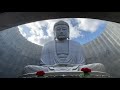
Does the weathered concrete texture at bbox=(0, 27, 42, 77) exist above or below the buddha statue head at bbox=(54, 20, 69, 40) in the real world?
below

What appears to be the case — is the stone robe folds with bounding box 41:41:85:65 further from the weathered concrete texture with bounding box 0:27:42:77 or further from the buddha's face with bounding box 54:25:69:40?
the weathered concrete texture with bounding box 0:27:42:77

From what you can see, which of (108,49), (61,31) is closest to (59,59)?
(61,31)

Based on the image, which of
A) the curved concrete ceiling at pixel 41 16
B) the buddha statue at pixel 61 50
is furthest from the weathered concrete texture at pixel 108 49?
the curved concrete ceiling at pixel 41 16

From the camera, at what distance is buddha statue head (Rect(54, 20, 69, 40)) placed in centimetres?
872

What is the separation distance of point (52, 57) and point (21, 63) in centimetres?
85

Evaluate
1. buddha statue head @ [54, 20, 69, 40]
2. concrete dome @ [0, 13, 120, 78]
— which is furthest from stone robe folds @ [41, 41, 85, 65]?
concrete dome @ [0, 13, 120, 78]

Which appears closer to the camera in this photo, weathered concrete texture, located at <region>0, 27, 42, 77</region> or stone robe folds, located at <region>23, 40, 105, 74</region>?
stone robe folds, located at <region>23, 40, 105, 74</region>

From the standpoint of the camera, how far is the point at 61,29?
8.70 metres

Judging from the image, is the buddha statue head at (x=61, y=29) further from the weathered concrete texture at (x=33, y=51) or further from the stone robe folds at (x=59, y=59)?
the weathered concrete texture at (x=33, y=51)

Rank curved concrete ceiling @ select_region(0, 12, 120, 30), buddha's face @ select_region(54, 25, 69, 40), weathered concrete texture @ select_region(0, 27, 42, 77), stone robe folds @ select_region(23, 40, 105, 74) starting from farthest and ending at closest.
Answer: weathered concrete texture @ select_region(0, 27, 42, 77)
buddha's face @ select_region(54, 25, 69, 40)
stone robe folds @ select_region(23, 40, 105, 74)
curved concrete ceiling @ select_region(0, 12, 120, 30)

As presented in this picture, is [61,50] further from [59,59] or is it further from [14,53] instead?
[14,53]

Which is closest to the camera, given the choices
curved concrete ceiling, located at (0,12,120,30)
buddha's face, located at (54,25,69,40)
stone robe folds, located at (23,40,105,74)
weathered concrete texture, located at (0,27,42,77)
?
curved concrete ceiling, located at (0,12,120,30)
